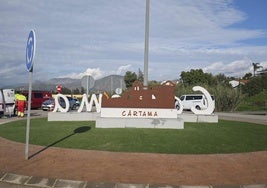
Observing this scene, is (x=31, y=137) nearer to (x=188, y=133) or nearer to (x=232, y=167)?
(x=188, y=133)

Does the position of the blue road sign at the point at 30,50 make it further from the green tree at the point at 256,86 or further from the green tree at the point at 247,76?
the green tree at the point at 247,76

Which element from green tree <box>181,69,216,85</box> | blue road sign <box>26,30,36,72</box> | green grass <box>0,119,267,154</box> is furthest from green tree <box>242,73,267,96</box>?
blue road sign <box>26,30,36,72</box>

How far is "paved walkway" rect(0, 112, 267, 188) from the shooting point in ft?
24.0

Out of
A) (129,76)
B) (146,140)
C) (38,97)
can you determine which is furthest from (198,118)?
(129,76)

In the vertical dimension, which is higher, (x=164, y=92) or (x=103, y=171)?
(x=164, y=92)

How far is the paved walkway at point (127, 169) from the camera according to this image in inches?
288

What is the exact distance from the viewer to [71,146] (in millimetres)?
11352

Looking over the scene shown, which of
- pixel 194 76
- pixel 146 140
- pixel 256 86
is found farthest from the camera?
pixel 194 76

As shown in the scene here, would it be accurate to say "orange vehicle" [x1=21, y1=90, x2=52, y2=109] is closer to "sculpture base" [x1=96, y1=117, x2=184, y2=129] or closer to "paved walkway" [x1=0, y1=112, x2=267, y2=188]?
"sculpture base" [x1=96, y1=117, x2=184, y2=129]

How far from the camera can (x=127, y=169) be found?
8.42 meters

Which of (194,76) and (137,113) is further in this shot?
(194,76)

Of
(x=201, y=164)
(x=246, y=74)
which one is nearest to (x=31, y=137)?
(x=201, y=164)

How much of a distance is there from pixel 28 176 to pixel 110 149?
3.60m

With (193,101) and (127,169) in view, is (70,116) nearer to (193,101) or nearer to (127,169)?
(127,169)
